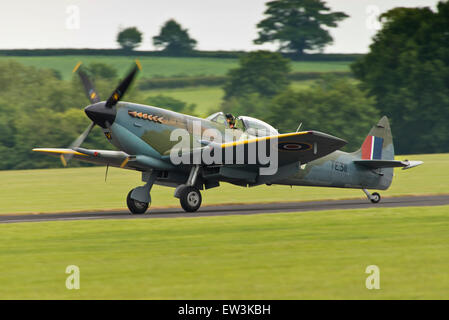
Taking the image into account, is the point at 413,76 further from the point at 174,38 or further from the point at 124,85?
the point at 124,85

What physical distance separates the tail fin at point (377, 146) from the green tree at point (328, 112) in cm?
4421

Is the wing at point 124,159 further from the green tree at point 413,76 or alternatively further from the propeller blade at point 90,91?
the green tree at point 413,76

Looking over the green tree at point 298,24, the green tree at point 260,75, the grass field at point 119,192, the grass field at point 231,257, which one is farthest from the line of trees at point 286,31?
the grass field at point 231,257

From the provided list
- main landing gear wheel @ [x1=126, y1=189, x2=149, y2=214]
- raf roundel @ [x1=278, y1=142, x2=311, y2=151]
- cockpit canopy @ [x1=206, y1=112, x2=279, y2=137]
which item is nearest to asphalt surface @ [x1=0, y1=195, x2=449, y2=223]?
main landing gear wheel @ [x1=126, y1=189, x2=149, y2=214]

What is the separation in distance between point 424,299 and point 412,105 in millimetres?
66248

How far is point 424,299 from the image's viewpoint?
8.22m

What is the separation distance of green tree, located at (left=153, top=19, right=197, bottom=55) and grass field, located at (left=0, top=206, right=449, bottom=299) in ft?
318

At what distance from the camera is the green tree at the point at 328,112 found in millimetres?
66625

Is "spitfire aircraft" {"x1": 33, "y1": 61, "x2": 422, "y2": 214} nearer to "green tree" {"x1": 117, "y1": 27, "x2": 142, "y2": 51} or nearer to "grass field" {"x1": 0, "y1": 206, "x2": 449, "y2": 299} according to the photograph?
"grass field" {"x1": 0, "y1": 206, "x2": 449, "y2": 299}

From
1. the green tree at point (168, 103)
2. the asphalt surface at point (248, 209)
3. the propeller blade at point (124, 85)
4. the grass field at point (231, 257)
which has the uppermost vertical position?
the green tree at point (168, 103)

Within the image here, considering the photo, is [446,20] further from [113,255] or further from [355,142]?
Result: [113,255]

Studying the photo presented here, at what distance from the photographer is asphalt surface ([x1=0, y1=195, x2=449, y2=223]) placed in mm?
17547
